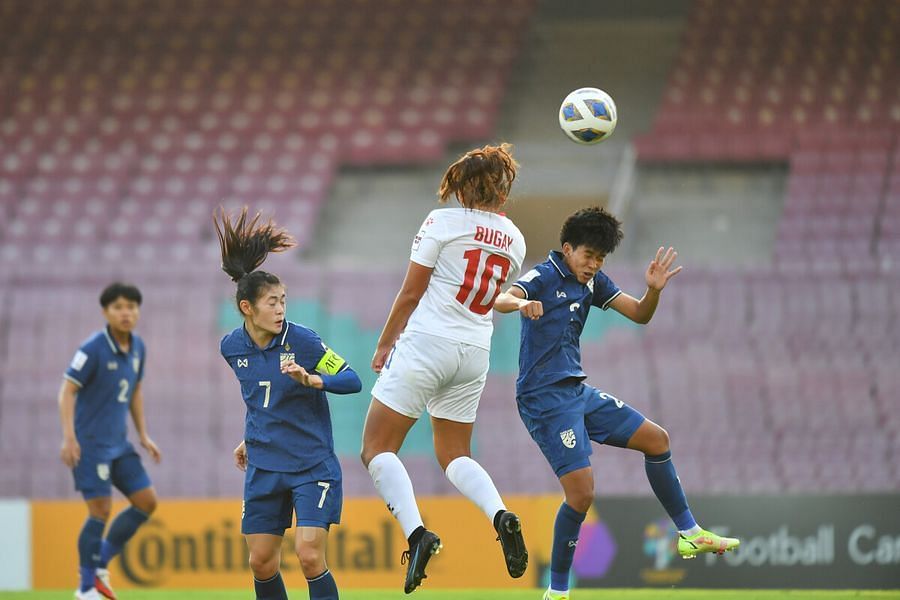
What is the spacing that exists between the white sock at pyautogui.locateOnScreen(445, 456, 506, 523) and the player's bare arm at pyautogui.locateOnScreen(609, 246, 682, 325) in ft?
3.44

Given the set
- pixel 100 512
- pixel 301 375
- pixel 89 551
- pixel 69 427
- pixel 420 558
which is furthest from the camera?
pixel 100 512

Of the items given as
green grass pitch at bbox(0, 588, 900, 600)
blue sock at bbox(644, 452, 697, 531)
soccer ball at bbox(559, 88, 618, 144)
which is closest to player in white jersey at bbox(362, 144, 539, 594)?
soccer ball at bbox(559, 88, 618, 144)

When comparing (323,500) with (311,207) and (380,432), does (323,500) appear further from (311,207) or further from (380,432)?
(311,207)

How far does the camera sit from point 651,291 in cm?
590

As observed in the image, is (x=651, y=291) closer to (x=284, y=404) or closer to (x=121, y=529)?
(x=284, y=404)

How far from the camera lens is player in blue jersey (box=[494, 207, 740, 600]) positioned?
582 cm

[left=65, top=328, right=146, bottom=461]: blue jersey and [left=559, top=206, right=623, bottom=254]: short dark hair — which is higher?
[left=559, top=206, right=623, bottom=254]: short dark hair

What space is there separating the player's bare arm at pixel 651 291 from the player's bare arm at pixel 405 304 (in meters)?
1.03

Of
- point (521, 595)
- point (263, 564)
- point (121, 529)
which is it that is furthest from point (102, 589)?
point (263, 564)

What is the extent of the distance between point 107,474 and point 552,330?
3.26 m

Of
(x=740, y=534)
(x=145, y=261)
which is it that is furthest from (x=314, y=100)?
(x=740, y=534)

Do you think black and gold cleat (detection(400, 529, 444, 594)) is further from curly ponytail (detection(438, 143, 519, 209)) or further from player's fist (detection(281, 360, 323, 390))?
curly ponytail (detection(438, 143, 519, 209))

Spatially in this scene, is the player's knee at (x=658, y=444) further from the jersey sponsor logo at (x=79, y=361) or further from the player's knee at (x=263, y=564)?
the jersey sponsor logo at (x=79, y=361)

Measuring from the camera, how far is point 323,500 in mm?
5148
